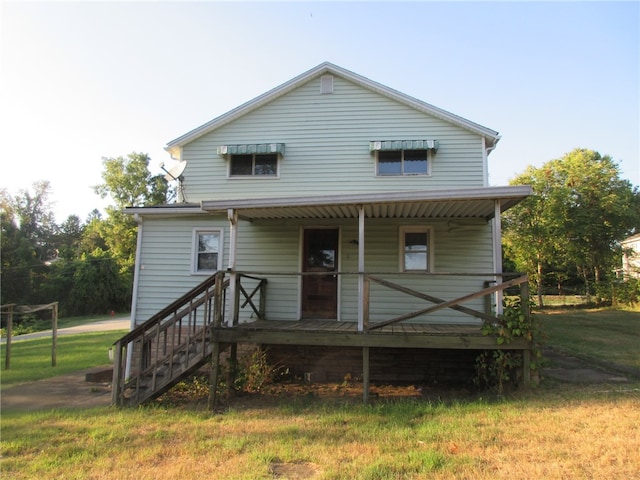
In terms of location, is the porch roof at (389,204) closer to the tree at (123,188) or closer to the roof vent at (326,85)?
the roof vent at (326,85)

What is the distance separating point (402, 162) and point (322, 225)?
8.39ft

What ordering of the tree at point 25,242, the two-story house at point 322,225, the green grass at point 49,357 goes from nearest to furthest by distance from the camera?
the two-story house at point 322,225 < the green grass at point 49,357 < the tree at point 25,242

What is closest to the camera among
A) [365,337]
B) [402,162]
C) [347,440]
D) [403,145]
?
[347,440]

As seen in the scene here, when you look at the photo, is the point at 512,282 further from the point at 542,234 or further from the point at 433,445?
the point at 542,234

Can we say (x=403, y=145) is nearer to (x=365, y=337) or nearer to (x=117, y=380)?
(x=365, y=337)

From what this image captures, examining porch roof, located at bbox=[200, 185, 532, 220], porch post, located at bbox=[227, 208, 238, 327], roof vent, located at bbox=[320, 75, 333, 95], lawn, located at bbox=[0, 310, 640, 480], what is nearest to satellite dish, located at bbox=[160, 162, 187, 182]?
porch roof, located at bbox=[200, 185, 532, 220]

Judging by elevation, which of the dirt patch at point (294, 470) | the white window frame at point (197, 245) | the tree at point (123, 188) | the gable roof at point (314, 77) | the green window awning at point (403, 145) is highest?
A: the tree at point (123, 188)

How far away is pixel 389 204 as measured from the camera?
285 inches

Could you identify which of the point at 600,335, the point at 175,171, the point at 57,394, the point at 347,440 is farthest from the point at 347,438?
the point at 600,335

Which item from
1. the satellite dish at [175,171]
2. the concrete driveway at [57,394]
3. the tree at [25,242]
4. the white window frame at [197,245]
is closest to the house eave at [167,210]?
the white window frame at [197,245]

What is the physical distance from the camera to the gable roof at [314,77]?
9555mm

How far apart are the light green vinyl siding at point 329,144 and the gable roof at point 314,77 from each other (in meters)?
0.13

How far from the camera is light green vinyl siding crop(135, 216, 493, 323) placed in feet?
28.9

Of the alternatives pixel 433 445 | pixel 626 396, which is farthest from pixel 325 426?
pixel 626 396
